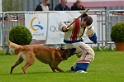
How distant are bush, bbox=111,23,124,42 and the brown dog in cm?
757

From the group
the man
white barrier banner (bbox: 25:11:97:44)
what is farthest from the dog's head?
white barrier banner (bbox: 25:11:97:44)

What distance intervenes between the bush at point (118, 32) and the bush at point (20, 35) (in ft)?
10.1

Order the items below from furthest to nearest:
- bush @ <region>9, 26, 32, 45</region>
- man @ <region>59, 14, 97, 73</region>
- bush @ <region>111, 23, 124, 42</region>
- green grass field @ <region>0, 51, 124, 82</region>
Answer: bush @ <region>111, 23, 124, 42</region>, bush @ <region>9, 26, 32, 45</region>, man @ <region>59, 14, 97, 73</region>, green grass field @ <region>0, 51, 124, 82</region>

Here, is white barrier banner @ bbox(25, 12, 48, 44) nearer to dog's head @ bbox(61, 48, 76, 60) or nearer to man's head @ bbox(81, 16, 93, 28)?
dog's head @ bbox(61, 48, 76, 60)

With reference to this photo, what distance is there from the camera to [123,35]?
20.6m

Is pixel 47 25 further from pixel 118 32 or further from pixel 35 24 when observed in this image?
pixel 118 32

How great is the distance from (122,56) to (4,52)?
4724mm

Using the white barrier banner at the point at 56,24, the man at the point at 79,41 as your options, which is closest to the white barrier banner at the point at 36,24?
the white barrier banner at the point at 56,24

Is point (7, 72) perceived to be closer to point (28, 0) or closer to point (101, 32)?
point (101, 32)

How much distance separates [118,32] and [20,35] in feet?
11.6

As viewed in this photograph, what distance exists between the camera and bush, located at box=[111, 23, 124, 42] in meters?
20.6

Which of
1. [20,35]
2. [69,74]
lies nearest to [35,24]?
[20,35]

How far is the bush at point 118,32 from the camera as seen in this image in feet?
67.5

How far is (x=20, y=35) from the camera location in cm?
1938
